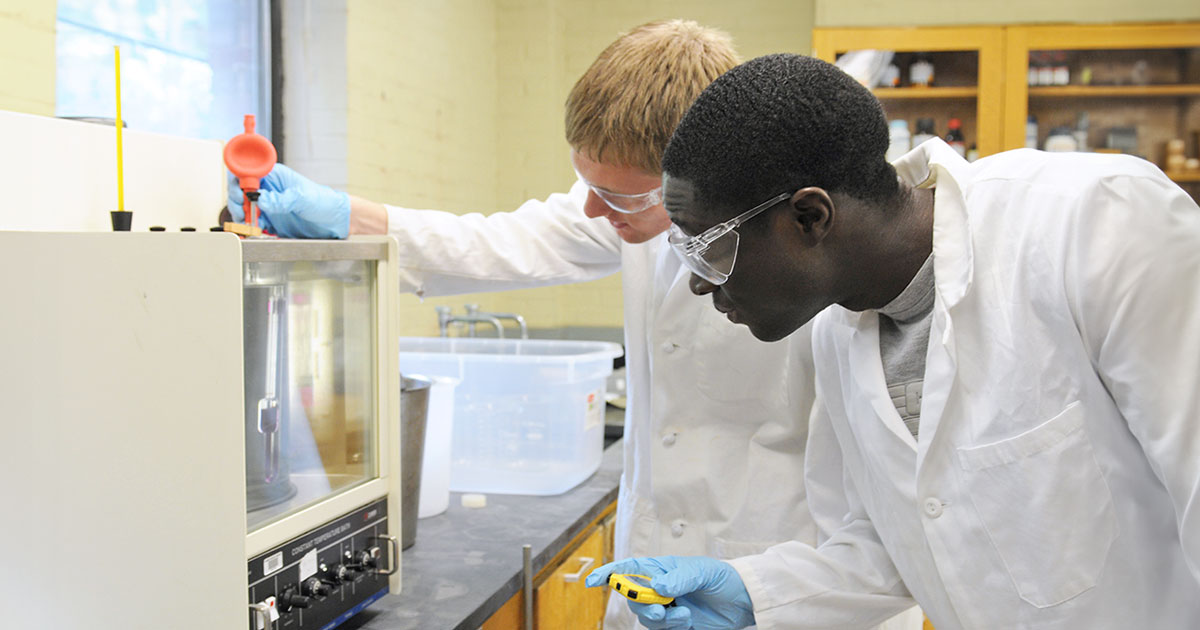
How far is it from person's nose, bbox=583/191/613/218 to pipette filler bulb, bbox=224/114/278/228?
0.43 metres

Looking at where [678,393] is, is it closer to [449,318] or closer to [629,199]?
[629,199]

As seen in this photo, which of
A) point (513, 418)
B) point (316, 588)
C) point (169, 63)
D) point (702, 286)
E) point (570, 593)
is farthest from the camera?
point (169, 63)

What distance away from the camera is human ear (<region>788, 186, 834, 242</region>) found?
3.09 feet

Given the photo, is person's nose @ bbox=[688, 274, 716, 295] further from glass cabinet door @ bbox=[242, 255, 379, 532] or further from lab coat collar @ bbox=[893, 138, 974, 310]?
glass cabinet door @ bbox=[242, 255, 379, 532]

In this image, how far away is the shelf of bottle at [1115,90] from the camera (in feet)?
12.2

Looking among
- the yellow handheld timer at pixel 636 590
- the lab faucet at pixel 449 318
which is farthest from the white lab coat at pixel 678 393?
the lab faucet at pixel 449 318

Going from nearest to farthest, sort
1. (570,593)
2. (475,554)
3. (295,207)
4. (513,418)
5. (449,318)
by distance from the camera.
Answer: (295,207) < (475,554) < (570,593) < (513,418) < (449,318)

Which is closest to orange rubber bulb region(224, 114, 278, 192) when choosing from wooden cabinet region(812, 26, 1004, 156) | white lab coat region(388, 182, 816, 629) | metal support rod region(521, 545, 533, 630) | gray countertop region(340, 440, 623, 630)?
white lab coat region(388, 182, 816, 629)

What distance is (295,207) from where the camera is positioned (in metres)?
1.41

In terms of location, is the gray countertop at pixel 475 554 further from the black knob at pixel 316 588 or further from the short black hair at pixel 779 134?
the short black hair at pixel 779 134

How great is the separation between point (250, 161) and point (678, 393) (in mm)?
718

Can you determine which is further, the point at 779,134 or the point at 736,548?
the point at 736,548

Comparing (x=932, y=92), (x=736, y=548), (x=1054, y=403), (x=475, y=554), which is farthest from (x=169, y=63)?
(x=932, y=92)

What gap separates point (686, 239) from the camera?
102 cm
